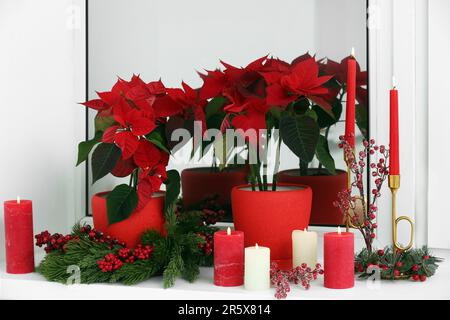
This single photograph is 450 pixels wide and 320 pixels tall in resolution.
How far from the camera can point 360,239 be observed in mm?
1115

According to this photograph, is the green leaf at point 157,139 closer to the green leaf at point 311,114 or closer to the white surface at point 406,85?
the green leaf at point 311,114

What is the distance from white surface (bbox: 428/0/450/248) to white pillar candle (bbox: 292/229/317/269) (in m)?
0.25

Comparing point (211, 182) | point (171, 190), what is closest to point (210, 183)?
point (211, 182)

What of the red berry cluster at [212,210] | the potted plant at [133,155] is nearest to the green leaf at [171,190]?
the potted plant at [133,155]

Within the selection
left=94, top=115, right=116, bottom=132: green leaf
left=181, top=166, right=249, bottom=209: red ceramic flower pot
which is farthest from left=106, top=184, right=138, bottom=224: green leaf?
left=181, top=166, right=249, bottom=209: red ceramic flower pot

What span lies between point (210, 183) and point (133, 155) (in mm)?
225

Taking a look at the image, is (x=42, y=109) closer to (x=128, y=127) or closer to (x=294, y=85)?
(x=128, y=127)

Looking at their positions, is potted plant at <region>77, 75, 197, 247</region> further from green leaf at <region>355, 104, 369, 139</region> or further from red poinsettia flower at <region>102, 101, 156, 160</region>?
green leaf at <region>355, 104, 369, 139</region>

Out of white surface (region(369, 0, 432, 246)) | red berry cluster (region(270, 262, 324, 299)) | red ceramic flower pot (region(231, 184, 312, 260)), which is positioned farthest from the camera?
white surface (region(369, 0, 432, 246))

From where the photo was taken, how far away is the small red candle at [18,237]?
951 millimetres

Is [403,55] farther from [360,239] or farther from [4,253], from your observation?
[4,253]

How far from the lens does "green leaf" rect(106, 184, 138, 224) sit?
943mm

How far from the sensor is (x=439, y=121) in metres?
1.02
